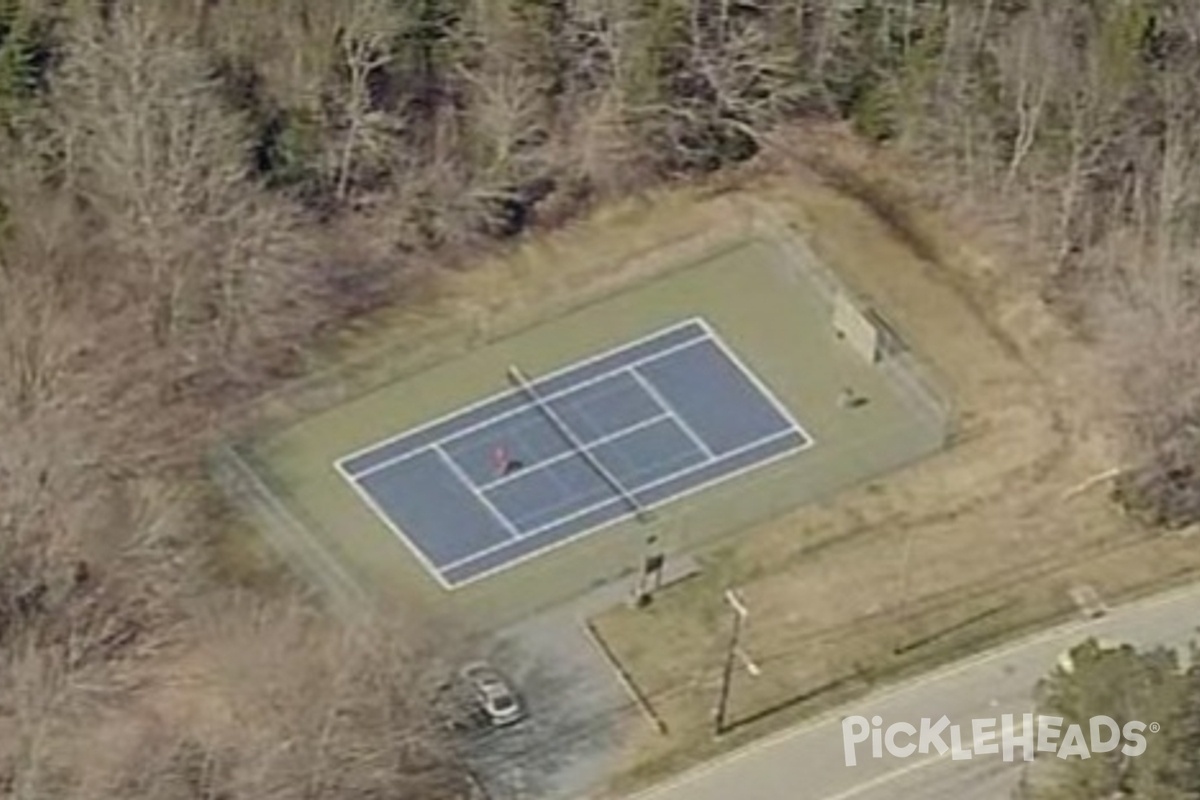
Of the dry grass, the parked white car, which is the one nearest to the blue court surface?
the dry grass

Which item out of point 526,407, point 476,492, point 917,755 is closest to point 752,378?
point 526,407

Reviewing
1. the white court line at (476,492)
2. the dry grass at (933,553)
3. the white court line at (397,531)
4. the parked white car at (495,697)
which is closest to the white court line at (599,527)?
the white court line at (397,531)

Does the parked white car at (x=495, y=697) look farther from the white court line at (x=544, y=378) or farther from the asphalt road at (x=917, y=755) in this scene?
the white court line at (x=544, y=378)

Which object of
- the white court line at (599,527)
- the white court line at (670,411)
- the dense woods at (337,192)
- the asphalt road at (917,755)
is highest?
the dense woods at (337,192)

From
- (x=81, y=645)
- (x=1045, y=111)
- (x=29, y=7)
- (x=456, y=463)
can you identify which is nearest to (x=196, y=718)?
(x=81, y=645)

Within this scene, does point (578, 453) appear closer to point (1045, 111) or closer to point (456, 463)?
point (456, 463)

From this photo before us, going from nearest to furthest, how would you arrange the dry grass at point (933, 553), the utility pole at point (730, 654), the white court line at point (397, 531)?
the utility pole at point (730, 654) < the dry grass at point (933, 553) < the white court line at point (397, 531)

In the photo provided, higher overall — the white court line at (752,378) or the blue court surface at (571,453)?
the white court line at (752,378)
